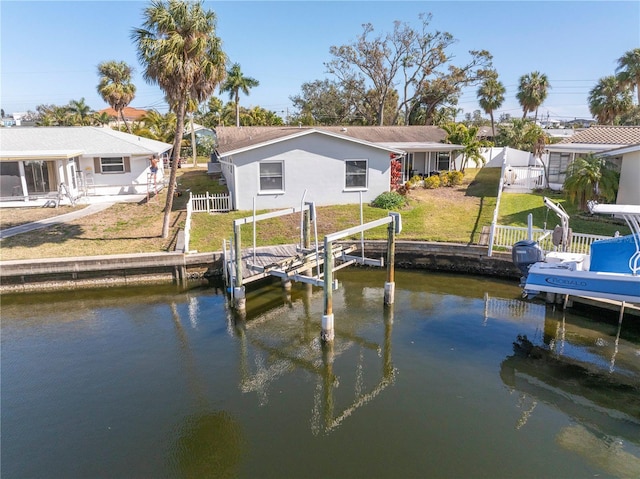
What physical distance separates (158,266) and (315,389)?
8810 mm

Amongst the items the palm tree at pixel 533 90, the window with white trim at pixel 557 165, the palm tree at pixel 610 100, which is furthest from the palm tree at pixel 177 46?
the palm tree at pixel 533 90

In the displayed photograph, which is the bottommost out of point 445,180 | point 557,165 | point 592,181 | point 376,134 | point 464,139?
point 445,180

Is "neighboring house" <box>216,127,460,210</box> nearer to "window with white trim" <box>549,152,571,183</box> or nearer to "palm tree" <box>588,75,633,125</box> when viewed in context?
"window with white trim" <box>549,152,571,183</box>

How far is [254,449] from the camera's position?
7.84m

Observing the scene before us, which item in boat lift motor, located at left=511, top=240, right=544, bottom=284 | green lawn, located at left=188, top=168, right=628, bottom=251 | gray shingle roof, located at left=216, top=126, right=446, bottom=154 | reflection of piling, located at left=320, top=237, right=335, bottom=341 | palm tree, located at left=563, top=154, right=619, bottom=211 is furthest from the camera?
gray shingle roof, located at left=216, top=126, right=446, bottom=154

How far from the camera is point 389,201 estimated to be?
2269cm

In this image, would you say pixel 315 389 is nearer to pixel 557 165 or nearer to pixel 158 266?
pixel 158 266

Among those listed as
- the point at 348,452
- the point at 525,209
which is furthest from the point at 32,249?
the point at 525,209

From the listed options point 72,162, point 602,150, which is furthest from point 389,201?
point 72,162

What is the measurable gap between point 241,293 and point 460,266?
27.3ft

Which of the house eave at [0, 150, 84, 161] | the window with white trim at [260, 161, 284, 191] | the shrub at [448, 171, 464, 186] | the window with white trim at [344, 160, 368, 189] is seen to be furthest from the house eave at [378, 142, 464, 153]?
the house eave at [0, 150, 84, 161]

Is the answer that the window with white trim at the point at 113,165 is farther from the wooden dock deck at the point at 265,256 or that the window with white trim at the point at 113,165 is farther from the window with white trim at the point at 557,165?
the window with white trim at the point at 557,165

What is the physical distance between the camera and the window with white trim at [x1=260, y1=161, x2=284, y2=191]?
2228 centimetres

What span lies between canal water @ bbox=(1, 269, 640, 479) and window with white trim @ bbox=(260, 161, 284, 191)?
899 centimetres
